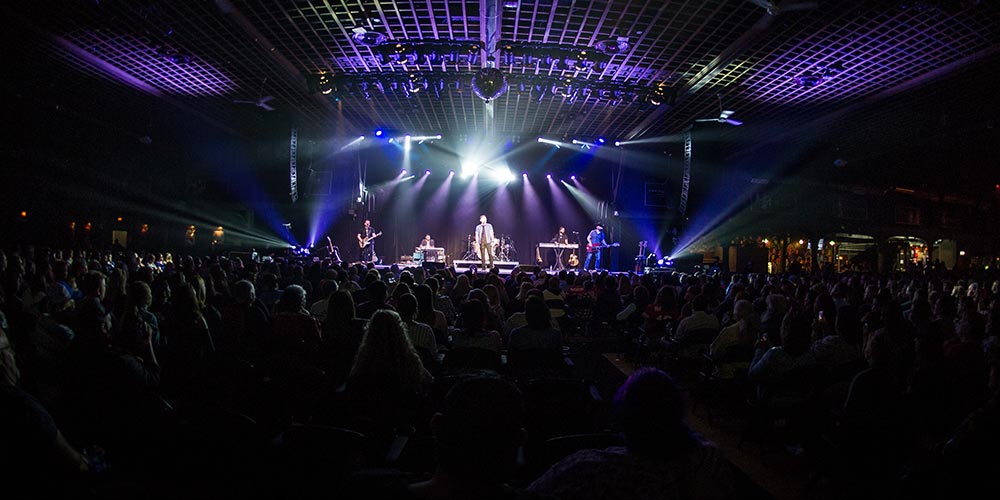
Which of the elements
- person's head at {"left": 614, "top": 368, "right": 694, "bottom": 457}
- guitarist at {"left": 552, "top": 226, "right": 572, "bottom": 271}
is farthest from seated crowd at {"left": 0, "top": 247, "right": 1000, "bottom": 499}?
guitarist at {"left": 552, "top": 226, "right": 572, "bottom": 271}

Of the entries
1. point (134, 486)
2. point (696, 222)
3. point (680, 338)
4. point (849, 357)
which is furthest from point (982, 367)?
point (696, 222)

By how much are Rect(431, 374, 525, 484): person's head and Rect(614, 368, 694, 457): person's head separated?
1.49 feet

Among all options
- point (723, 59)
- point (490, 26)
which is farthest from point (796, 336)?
point (723, 59)

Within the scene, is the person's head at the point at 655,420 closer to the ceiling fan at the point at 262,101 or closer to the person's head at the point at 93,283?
the person's head at the point at 93,283

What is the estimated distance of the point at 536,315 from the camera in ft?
15.3

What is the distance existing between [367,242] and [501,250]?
16.6 feet

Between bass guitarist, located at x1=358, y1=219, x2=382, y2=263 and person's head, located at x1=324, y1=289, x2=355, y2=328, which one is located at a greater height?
bass guitarist, located at x1=358, y1=219, x2=382, y2=263

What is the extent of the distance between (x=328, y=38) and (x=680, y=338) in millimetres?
6954

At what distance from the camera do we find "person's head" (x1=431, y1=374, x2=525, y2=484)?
140 cm

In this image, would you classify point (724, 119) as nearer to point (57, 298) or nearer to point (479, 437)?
point (57, 298)

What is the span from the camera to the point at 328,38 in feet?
29.5

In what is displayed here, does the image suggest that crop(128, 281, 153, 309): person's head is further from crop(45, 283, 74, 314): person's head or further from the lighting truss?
the lighting truss

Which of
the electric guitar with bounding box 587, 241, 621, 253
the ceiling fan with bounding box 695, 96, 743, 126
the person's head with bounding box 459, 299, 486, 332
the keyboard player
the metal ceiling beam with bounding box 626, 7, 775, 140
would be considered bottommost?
the person's head with bounding box 459, 299, 486, 332

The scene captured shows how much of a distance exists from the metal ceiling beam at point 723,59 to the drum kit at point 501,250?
938cm
